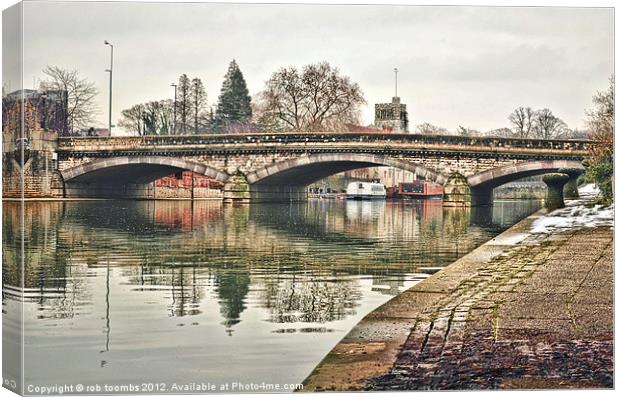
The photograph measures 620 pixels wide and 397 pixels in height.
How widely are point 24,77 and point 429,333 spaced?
161 inches

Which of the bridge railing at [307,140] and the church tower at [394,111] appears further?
the bridge railing at [307,140]

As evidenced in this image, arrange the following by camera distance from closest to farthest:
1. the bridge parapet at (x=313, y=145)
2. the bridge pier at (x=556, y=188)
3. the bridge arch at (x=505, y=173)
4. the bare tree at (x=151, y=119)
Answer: the bare tree at (x=151, y=119) < the bridge pier at (x=556, y=188) < the bridge parapet at (x=313, y=145) < the bridge arch at (x=505, y=173)

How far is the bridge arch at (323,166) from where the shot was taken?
145 feet

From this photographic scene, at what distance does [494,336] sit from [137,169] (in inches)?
1533

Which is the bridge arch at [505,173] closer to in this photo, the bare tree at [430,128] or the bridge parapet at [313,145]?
the bridge parapet at [313,145]

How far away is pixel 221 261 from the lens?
15.9m

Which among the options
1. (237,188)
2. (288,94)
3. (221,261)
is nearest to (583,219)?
(288,94)

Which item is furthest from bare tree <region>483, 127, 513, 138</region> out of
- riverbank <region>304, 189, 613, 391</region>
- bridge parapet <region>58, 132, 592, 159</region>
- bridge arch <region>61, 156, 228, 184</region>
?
bridge arch <region>61, 156, 228, 184</region>

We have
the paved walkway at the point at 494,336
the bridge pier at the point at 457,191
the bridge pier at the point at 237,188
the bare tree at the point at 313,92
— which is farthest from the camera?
the bridge pier at the point at 237,188

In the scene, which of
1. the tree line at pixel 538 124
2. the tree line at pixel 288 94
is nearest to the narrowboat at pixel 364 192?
the tree line at pixel 288 94

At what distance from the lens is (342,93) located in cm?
1375

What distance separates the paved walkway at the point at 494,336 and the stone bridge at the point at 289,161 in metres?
21.7

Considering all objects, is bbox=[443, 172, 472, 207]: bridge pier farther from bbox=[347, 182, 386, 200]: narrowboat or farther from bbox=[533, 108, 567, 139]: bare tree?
bbox=[347, 182, 386, 200]: narrowboat

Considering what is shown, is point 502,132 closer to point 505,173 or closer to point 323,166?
point 505,173
